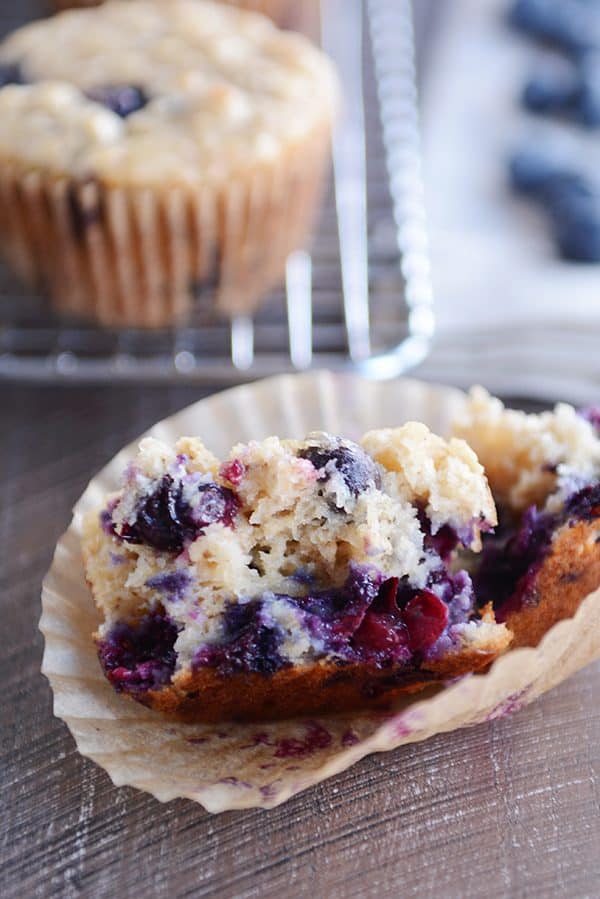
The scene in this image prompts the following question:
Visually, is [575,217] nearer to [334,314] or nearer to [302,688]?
[334,314]

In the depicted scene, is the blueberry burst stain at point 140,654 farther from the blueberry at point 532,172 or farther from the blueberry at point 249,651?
the blueberry at point 532,172

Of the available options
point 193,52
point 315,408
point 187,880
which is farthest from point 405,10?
point 187,880

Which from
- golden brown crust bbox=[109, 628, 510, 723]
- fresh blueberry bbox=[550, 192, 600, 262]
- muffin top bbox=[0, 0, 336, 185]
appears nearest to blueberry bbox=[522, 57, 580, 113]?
fresh blueberry bbox=[550, 192, 600, 262]

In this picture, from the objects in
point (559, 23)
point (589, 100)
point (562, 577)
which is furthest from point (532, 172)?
point (562, 577)

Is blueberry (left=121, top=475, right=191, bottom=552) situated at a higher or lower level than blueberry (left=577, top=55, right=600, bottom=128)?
higher

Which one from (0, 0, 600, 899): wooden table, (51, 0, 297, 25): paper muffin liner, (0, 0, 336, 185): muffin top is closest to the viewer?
(0, 0, 600, 899): wooden table

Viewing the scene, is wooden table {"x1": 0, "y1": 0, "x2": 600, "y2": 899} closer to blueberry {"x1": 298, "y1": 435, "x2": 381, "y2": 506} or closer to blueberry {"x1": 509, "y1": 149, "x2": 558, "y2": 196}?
blueberry {"x1": 298, "y1": 435, "x2": 381, "y2": 506}
